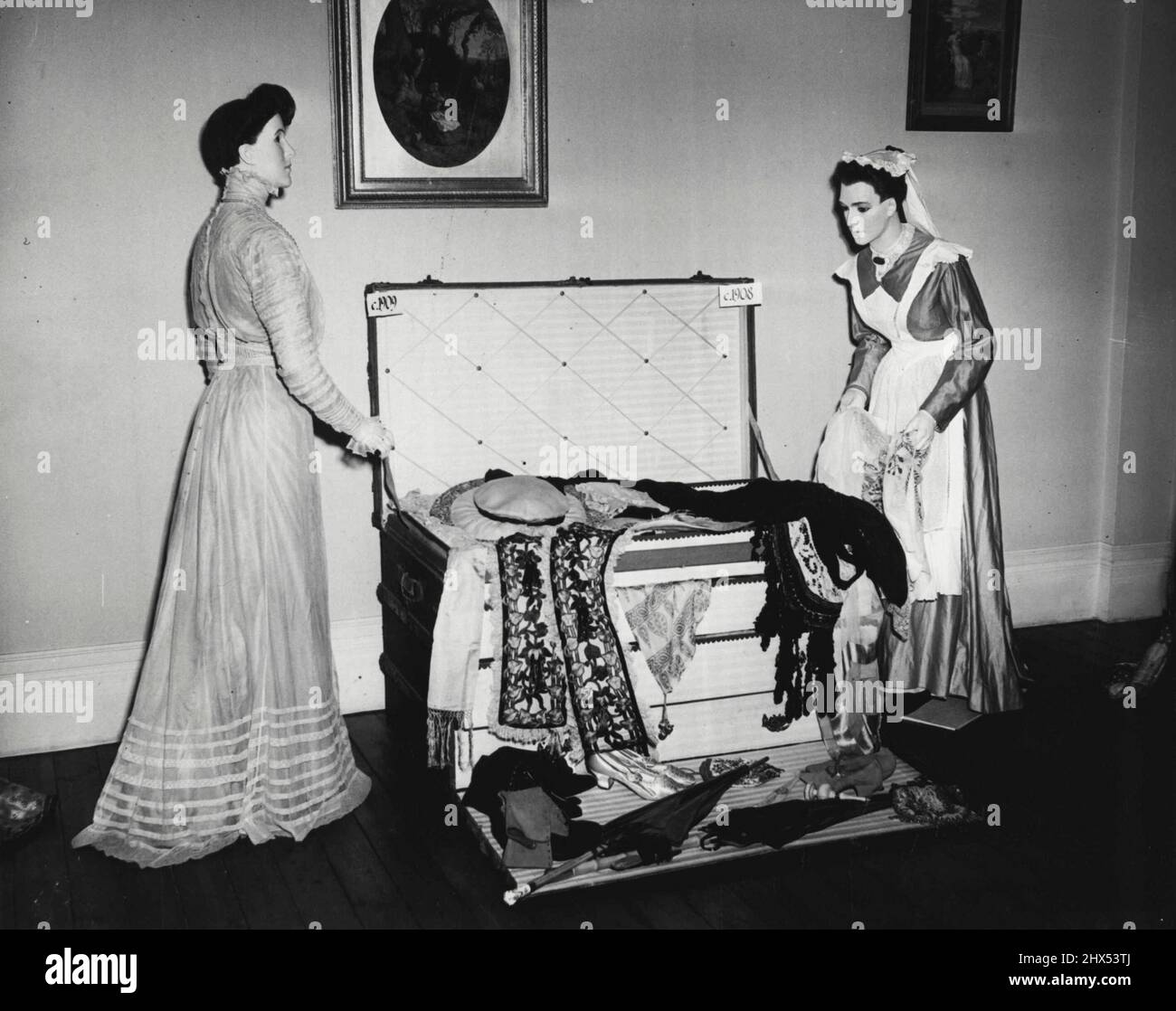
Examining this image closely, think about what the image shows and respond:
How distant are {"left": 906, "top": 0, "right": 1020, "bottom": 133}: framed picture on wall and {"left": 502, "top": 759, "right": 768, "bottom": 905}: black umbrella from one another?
2878 mm

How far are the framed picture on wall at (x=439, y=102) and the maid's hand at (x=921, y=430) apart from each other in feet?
5.15

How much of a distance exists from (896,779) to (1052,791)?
1.51ft

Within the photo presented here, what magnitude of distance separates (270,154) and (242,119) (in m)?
0.12

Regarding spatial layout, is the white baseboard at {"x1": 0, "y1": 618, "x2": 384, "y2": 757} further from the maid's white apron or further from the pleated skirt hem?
the maid's white apron

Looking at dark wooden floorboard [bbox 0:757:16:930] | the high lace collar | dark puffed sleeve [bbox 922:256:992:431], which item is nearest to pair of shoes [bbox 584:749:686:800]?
dark puffed sleeve [bbox 922:256:992:431]

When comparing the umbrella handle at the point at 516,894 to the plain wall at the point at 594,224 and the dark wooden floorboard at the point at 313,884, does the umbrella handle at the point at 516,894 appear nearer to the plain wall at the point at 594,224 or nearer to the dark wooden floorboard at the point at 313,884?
the dark wooden floorboard at the point at 313,884

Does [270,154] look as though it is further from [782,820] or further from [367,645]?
[782,820]

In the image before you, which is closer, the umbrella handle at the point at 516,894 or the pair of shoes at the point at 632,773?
the umbrella handle at the point at 516,894

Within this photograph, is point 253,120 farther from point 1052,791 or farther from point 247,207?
point 1052,791

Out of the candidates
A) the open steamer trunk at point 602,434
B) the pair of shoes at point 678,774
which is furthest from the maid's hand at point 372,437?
the pair of shoes at point 678,774

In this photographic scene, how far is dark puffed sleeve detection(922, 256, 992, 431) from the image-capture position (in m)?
4.14

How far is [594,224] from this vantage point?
183 inches

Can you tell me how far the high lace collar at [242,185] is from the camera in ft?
11.5

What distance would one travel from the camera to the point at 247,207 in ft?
11.5
